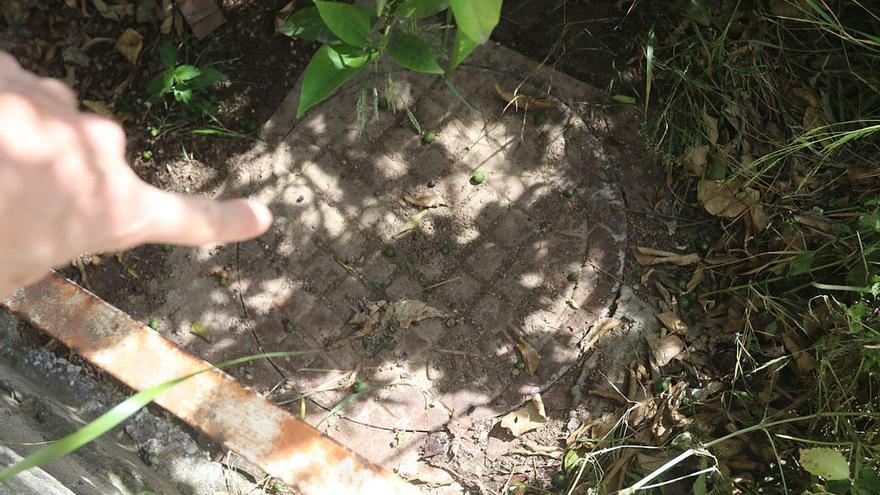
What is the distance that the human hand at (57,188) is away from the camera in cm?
90

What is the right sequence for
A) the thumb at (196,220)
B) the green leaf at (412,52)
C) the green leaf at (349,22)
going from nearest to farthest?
the thumb at (196,220) → the green leaf at (349,22) → the green leaf at (412,52)

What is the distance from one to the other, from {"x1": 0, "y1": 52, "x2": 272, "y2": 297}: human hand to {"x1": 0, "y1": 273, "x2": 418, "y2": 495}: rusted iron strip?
1649mm

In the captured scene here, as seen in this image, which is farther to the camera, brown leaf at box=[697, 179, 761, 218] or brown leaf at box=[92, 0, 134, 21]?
brown leaf at box=[92, 0, 134, 21]

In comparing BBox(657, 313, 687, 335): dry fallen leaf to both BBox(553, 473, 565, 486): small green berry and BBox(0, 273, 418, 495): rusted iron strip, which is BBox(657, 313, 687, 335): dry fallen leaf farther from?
BBox(0, 273, 418, 495): rusted iron strip

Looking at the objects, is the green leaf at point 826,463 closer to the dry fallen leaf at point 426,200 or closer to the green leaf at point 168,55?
the dry fallen leaf at point 426,200

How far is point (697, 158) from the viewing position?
320 cm

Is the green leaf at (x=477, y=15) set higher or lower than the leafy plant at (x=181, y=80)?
higher

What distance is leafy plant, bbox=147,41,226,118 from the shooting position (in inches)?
122

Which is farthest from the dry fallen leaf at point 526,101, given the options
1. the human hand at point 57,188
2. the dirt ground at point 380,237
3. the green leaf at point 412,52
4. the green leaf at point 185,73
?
the human hand at point 57,188

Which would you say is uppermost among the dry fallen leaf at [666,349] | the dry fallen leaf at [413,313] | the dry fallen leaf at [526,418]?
the dry fallen leaf at [413,313]

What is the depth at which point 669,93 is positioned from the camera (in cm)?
329

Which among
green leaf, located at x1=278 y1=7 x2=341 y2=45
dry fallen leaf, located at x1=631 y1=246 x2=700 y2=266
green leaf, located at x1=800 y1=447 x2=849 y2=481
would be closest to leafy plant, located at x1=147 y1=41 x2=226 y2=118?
green leaf, located at x1=278 y1=7 x2=341 y2=45

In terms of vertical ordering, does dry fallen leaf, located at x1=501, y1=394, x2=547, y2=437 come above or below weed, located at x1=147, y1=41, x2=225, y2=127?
below

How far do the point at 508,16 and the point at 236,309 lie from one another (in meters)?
1.85
